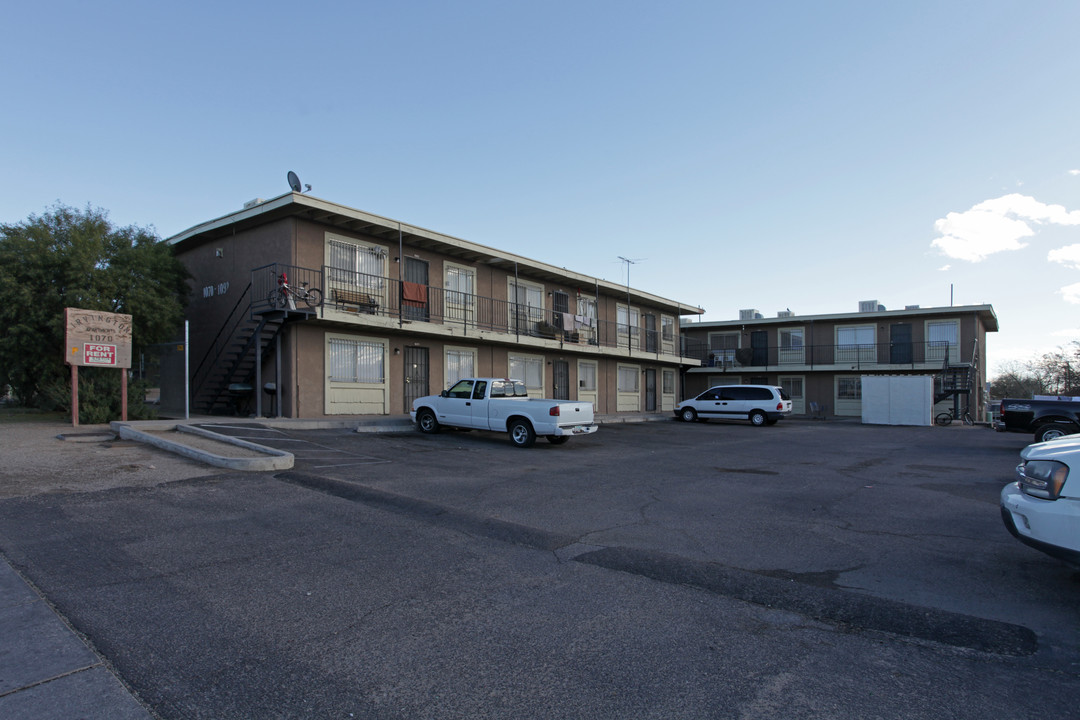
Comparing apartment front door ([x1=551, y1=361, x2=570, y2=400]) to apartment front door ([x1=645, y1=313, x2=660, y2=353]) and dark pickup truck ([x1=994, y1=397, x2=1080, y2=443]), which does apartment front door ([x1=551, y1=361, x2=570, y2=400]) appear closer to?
apartment front door ([x1=645, y1=313, x2=660, y2=353])

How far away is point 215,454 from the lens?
962cm

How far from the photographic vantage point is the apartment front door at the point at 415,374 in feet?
63.8

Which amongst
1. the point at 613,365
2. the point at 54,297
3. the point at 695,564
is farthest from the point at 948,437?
the point at 54,297

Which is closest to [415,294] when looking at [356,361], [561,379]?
[356,361]

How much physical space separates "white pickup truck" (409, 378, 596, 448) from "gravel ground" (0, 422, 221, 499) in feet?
21.2

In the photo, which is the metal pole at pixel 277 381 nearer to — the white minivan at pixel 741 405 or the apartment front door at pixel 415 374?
the apartment front door at pixel 415 374

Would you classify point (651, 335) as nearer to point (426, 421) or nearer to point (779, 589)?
point (426, 421)

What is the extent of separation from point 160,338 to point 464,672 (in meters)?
17.3

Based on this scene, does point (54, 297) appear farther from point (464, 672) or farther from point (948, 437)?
point (948, 437)

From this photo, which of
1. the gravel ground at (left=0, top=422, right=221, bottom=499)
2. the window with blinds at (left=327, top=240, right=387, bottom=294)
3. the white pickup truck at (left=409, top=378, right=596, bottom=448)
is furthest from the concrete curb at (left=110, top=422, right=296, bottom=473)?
the window with blinds at (left=327, top=240, right=387, bottom=294)

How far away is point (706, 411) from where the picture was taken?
90.0 ft

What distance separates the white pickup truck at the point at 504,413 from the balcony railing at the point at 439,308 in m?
3.26

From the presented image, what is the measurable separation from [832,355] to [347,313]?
28.8 m

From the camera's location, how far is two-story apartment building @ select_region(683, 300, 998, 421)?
1259 inches
